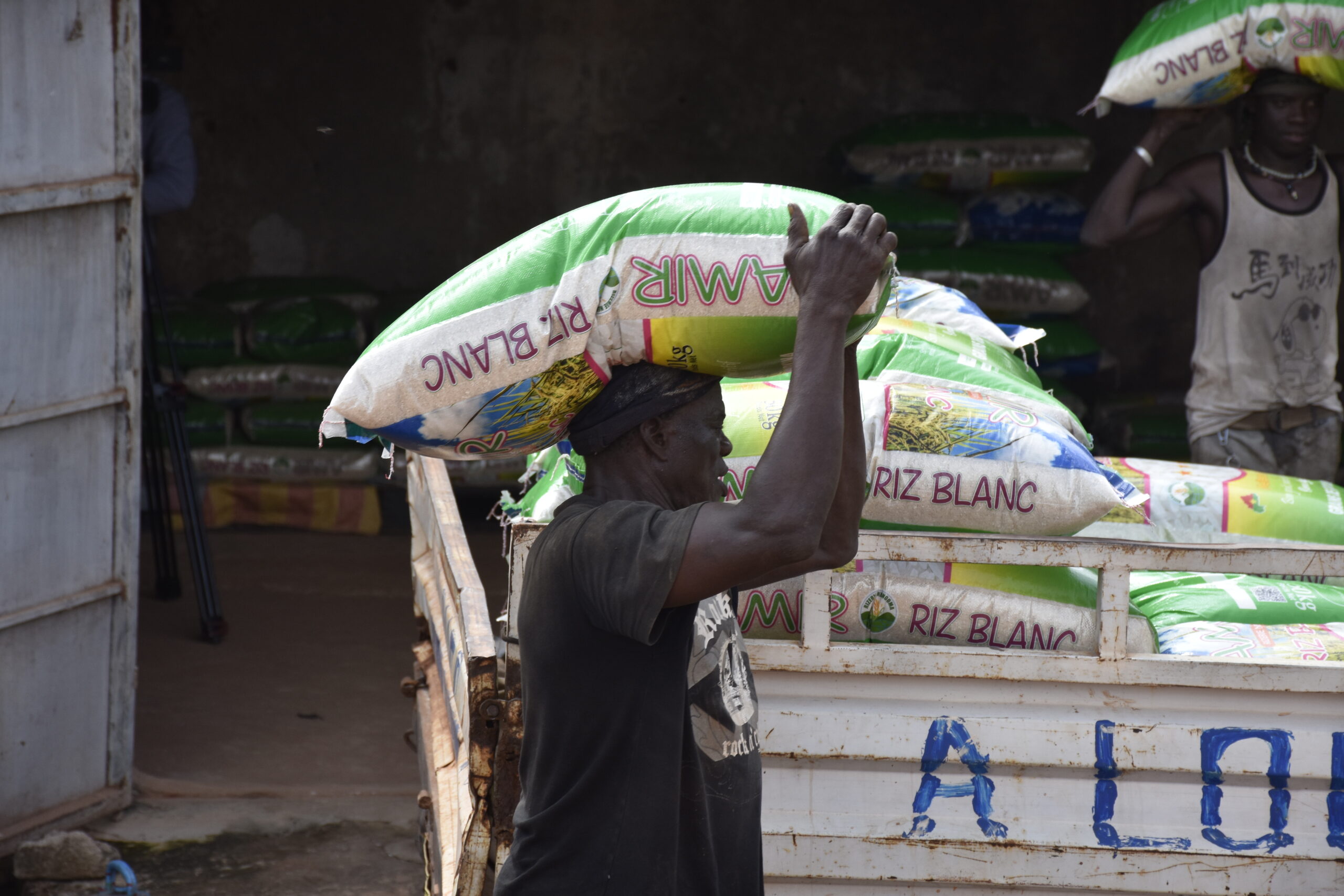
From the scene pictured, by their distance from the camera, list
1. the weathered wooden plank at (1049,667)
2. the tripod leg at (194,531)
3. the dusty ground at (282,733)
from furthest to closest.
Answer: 1. the tripod leg at (194,531)
2. the dusty ground at (282,733)
3. the weathered wooden plank at (1049,667)

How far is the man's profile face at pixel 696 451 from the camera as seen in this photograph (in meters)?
1.63

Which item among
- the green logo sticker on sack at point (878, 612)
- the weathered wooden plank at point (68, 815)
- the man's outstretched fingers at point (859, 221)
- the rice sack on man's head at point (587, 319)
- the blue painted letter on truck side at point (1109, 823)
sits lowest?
the weathered wooden plank at point (68, 815)

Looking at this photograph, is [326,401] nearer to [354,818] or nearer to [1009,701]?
[354,818]

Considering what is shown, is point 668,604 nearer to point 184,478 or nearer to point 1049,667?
point 1049,667

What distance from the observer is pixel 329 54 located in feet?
24.2

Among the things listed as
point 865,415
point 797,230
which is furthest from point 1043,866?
point 797,230

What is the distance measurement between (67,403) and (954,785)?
2.53 meters

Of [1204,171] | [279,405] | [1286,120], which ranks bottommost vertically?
[279,405]

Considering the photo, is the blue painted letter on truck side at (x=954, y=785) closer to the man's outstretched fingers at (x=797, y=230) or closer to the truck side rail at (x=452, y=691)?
the truck side rail at (x=452, y=691)

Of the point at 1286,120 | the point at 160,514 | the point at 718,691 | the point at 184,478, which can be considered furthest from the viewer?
the point at 160,514

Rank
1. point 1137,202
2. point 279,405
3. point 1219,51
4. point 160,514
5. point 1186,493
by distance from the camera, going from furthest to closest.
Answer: point 279,405 < point 160,514 < point 1137,202 < point 1219,51 < point 1186,493

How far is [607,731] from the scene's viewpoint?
5.05ft

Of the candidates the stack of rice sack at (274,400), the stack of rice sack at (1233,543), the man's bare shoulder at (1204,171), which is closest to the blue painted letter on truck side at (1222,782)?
the stack of rice sack at (1233,543)

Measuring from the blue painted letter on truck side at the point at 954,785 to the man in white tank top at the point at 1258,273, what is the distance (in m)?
2.25
